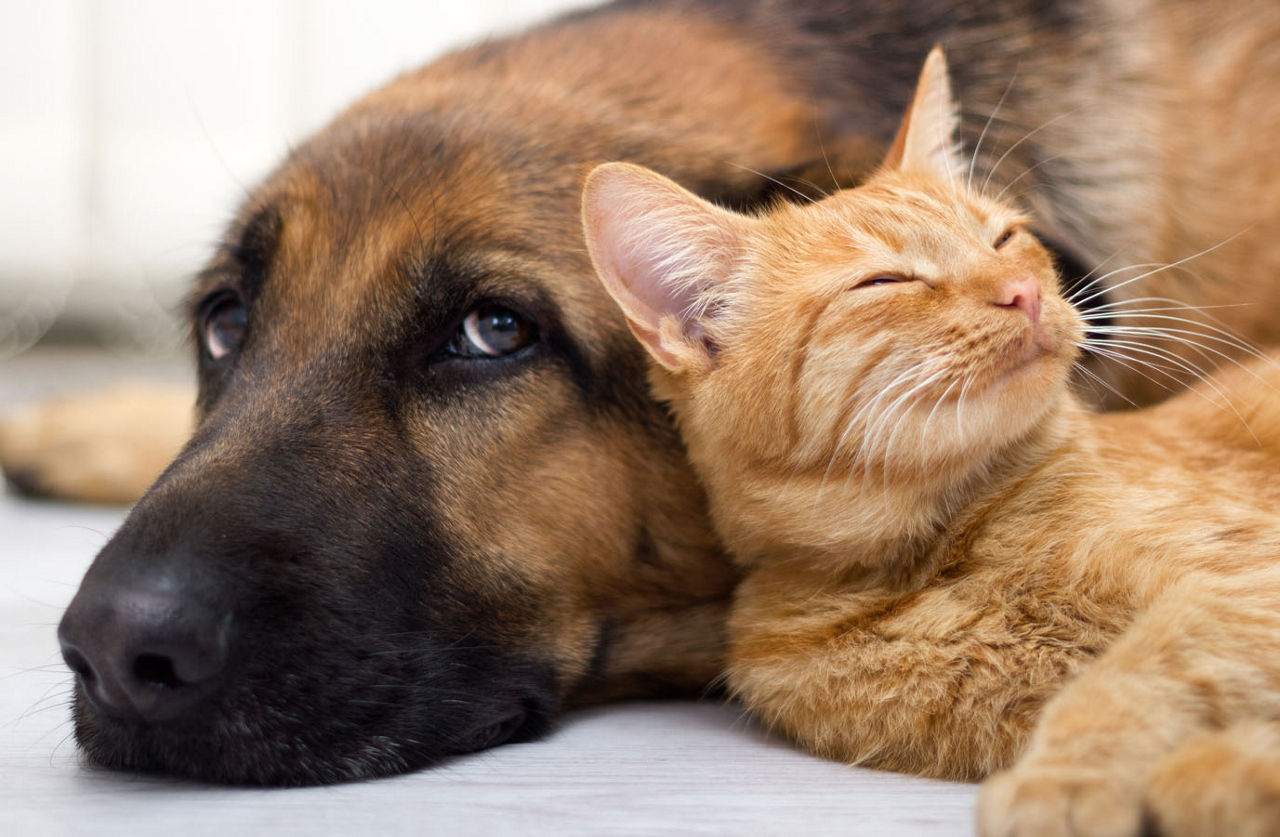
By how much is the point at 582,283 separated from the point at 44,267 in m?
3.88

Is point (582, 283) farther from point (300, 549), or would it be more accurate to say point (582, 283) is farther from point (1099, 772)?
point (1099, 772)

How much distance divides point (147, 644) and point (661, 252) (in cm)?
80

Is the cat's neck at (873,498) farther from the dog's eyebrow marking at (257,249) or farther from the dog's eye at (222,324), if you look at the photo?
the dog's eye at (222,324)

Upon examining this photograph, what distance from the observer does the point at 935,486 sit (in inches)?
59.8

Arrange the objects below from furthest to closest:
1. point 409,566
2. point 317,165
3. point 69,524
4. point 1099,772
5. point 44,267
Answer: point 44,267
point 69,524
point 317,165
point 409,566
point 1099,772

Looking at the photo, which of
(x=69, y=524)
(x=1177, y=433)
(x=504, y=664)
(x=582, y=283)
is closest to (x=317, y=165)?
(x=582, y=283)

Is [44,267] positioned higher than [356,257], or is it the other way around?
[356,257]

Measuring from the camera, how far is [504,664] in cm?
161

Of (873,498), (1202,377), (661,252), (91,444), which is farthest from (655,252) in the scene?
(91,444)

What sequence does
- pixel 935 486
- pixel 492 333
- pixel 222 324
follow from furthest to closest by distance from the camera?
1. pixel 222 324
2. pixel 492 333
3. pixel 935 486

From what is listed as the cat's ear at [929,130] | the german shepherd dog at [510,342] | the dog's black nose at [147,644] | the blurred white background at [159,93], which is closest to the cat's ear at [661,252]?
the german shepherd dog at [510,342]

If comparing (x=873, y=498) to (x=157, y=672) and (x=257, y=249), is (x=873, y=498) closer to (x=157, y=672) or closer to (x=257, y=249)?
(x=157, y=672)

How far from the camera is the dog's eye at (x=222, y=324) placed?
6.44 ft

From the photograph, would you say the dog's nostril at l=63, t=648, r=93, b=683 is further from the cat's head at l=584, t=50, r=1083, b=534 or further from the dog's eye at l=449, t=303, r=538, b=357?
the cat's head at l=584, t=50, r=1083, b=534
